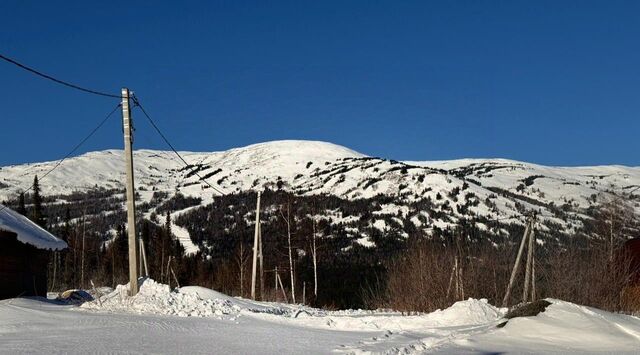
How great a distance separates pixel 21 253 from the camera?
22594 mm

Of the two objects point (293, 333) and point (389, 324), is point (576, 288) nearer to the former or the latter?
point (389, 324)

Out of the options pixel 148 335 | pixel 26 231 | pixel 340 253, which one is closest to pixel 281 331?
pixel 148 335

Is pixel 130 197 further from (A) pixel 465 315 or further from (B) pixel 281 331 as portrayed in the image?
(A) pixel 465 315

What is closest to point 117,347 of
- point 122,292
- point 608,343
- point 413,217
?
point 122,292

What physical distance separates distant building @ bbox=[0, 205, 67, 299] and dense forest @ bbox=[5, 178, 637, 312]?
13.1 metres

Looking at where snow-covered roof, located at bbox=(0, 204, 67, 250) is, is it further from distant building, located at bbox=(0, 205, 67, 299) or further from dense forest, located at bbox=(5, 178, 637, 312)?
dense forest, located at bbox=(5, 178, 637, 312)

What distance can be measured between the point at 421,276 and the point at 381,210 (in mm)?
124813

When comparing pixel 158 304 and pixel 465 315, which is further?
pixel 465 315

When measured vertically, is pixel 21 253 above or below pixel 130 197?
below

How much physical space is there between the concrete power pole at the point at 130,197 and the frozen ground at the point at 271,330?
505 millimetres

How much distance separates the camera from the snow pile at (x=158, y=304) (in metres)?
16.1

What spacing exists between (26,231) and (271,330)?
446 inches

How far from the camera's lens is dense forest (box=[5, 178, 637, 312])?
26578 mm

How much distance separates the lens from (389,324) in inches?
643
